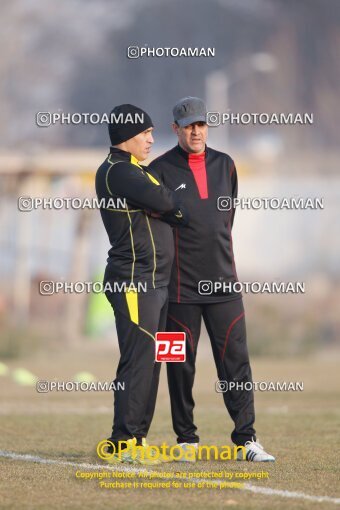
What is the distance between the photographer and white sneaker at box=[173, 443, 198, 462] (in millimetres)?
7824

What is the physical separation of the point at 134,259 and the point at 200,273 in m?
0.59

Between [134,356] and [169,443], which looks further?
[169,443]

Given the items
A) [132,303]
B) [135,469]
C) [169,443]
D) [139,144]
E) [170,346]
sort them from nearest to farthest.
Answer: [135,469]
[132,303]
[139,144]
[170,346]
[169,443]

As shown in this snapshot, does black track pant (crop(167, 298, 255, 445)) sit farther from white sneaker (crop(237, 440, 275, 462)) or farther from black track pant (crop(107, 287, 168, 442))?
black track pant (crop(107, 287, 168, 442))

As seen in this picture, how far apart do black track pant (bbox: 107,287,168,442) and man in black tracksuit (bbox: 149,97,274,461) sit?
0.46 m

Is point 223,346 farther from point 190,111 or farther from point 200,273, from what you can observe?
point 190,111

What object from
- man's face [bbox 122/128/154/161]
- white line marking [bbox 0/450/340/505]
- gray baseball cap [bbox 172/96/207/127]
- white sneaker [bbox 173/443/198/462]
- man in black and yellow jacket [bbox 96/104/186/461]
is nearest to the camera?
white line marking [bbox 0/450/340/505]

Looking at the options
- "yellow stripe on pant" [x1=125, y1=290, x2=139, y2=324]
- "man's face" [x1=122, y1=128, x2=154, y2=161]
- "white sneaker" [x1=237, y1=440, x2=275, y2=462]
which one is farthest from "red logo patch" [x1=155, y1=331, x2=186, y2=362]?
"man's face" [x1=122, y1=128, x2=154, y2=161]

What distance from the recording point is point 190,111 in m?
7.95

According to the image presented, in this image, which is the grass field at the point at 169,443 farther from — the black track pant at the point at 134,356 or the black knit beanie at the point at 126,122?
the black knit beanie at the point at 126,122

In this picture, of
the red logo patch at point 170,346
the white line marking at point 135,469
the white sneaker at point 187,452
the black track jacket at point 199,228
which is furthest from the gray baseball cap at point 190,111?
the white line marking at point 135,469

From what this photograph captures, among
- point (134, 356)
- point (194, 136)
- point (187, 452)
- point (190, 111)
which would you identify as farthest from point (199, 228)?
point (187, 452)

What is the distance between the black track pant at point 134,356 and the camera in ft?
24.8

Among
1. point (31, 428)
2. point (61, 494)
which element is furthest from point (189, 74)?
A: point (61, 494)
